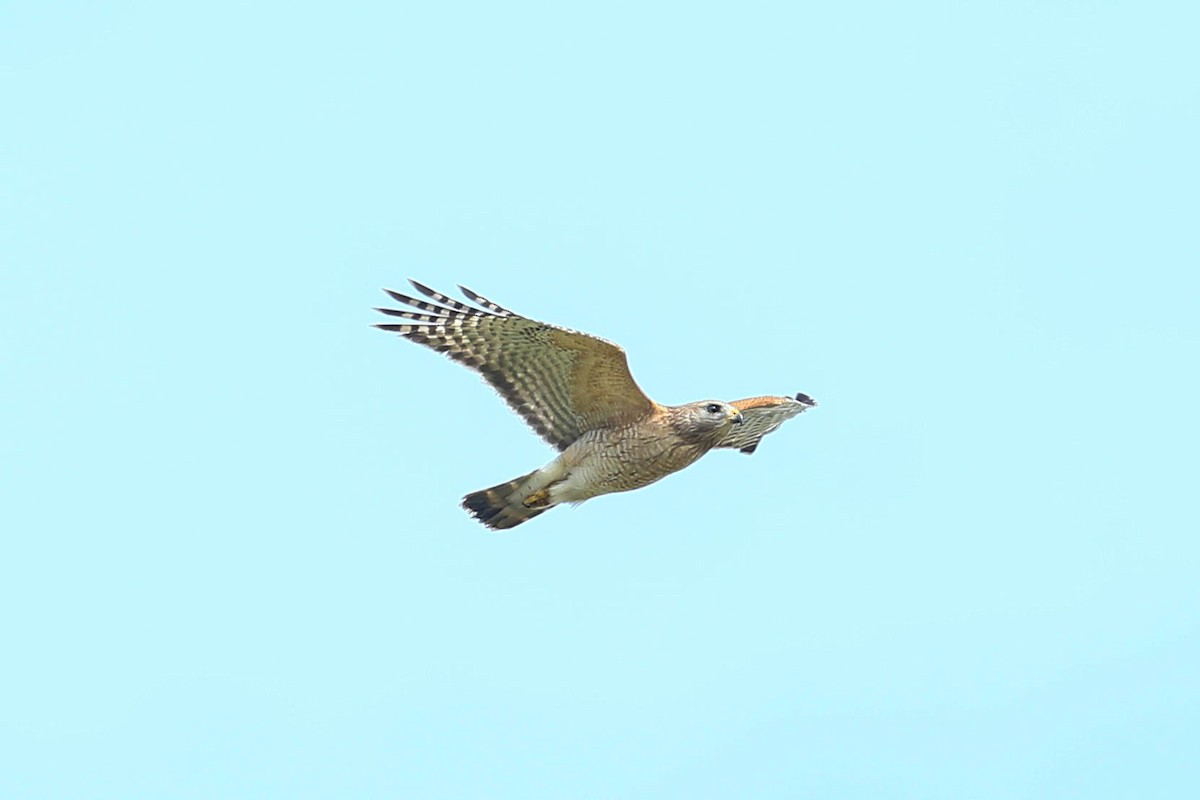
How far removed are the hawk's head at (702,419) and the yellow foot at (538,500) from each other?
3.77ft

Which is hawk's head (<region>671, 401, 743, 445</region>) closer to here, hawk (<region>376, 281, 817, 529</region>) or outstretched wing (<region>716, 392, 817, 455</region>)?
hawk (<region>376, 281, 817, 529</region>)

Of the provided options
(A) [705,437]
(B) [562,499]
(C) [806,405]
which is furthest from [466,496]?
(C) [806,405]

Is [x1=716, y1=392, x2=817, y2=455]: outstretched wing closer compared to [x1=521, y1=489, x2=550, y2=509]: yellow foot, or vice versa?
[x1=521, y1=489, x2=550, y2=509]: yellow foot

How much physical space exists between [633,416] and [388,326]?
74.5 inches

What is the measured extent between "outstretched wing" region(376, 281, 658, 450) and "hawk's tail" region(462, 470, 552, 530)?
50 centimetres

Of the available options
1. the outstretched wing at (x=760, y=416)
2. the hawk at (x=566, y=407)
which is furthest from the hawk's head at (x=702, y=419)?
the outstretched wing at (x=760, y=416)

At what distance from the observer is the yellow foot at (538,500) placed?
1518 cm

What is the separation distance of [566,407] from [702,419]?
1054mm

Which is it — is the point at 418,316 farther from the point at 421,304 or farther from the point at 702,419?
the point at 702,419

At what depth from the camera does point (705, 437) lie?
583 inches

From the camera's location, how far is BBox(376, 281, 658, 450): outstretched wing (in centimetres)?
1448

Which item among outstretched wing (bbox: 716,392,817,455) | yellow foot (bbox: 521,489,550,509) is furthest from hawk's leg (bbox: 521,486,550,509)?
outstretched wing (bbox: 716,392,817,455)

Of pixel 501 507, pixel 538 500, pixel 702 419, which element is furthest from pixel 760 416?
pixel 501 507

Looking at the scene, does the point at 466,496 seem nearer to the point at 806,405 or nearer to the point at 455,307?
the point at 455,307
